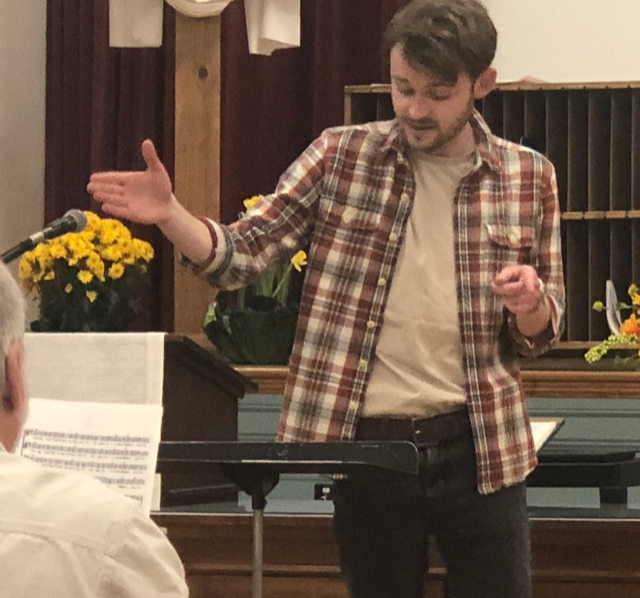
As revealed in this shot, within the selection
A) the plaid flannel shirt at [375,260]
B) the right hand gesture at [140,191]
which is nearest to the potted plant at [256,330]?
the plaid flannel shirt at [375,260]

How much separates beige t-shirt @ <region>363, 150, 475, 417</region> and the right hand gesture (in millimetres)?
355

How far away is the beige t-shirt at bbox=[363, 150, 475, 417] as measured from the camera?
65.3 inches

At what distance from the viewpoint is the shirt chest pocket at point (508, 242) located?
1.72 metres

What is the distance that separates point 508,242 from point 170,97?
258 cm

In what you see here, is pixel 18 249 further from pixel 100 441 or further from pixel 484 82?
pixel 484 82

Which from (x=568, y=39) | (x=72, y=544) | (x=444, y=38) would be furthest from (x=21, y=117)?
(x=72, y=544)

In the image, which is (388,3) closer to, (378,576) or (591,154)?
(591,154)

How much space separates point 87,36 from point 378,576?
302cm

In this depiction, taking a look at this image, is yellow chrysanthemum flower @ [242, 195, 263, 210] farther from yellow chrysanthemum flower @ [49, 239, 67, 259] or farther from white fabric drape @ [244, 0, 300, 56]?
white fabric drape @ [244, 0, 300, 56]

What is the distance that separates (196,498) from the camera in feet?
7.35

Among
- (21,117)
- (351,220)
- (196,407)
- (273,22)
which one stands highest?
(273,22)

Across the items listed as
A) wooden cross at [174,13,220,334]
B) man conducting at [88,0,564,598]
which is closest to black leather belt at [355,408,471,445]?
man conducting at [88,0,564,598]

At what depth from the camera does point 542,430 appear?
81.4 inches

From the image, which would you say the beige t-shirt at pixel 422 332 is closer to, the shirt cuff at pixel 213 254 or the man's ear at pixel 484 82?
the man's ear at pixel 484 82
